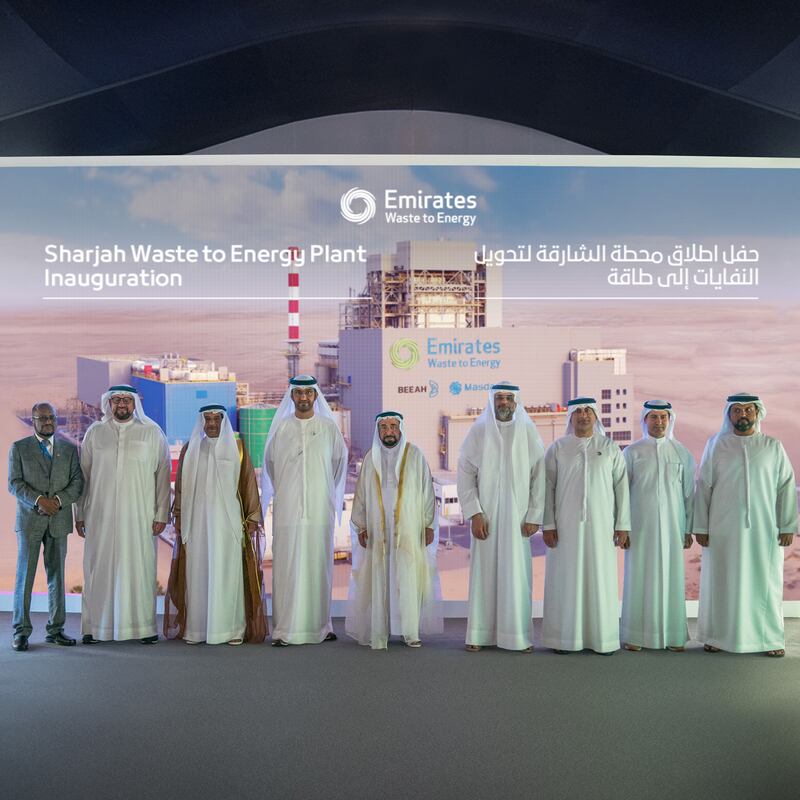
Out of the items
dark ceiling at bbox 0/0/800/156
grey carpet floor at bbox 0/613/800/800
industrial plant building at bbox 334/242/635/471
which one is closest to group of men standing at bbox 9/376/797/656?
grey carpet floor at bbox 0/613/800/800

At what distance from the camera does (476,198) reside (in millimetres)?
6926

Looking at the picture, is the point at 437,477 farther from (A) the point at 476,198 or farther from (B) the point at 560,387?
(A) the point at 476,198

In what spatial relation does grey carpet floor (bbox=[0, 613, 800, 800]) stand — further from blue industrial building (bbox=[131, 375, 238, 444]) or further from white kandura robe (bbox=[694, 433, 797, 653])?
blue industrial building (bbox=[131, 375, 238, 444])

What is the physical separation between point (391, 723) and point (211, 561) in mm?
1912

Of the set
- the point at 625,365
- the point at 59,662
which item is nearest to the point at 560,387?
the point at 625,365

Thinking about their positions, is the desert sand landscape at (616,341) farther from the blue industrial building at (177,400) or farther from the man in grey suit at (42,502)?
the man in grey suit at (42,502)

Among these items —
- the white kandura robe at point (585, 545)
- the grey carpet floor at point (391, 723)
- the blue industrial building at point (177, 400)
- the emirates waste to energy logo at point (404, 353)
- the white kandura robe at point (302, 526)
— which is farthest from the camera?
the emirates waste to energy logo at point (404, 353)

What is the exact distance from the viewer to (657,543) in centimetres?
587

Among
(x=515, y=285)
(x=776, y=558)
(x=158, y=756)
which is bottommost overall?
(x=158, y=756)

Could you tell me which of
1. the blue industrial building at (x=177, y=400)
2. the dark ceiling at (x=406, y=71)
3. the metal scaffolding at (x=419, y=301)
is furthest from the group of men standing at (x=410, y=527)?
the dark ceiling at (x=406, y=71)

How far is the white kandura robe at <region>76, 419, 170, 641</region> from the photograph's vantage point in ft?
19.6

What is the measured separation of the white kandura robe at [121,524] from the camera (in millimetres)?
5984

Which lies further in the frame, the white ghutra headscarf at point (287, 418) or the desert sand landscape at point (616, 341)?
the desert sand landscape at point (616, 341)

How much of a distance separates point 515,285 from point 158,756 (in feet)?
13.4
